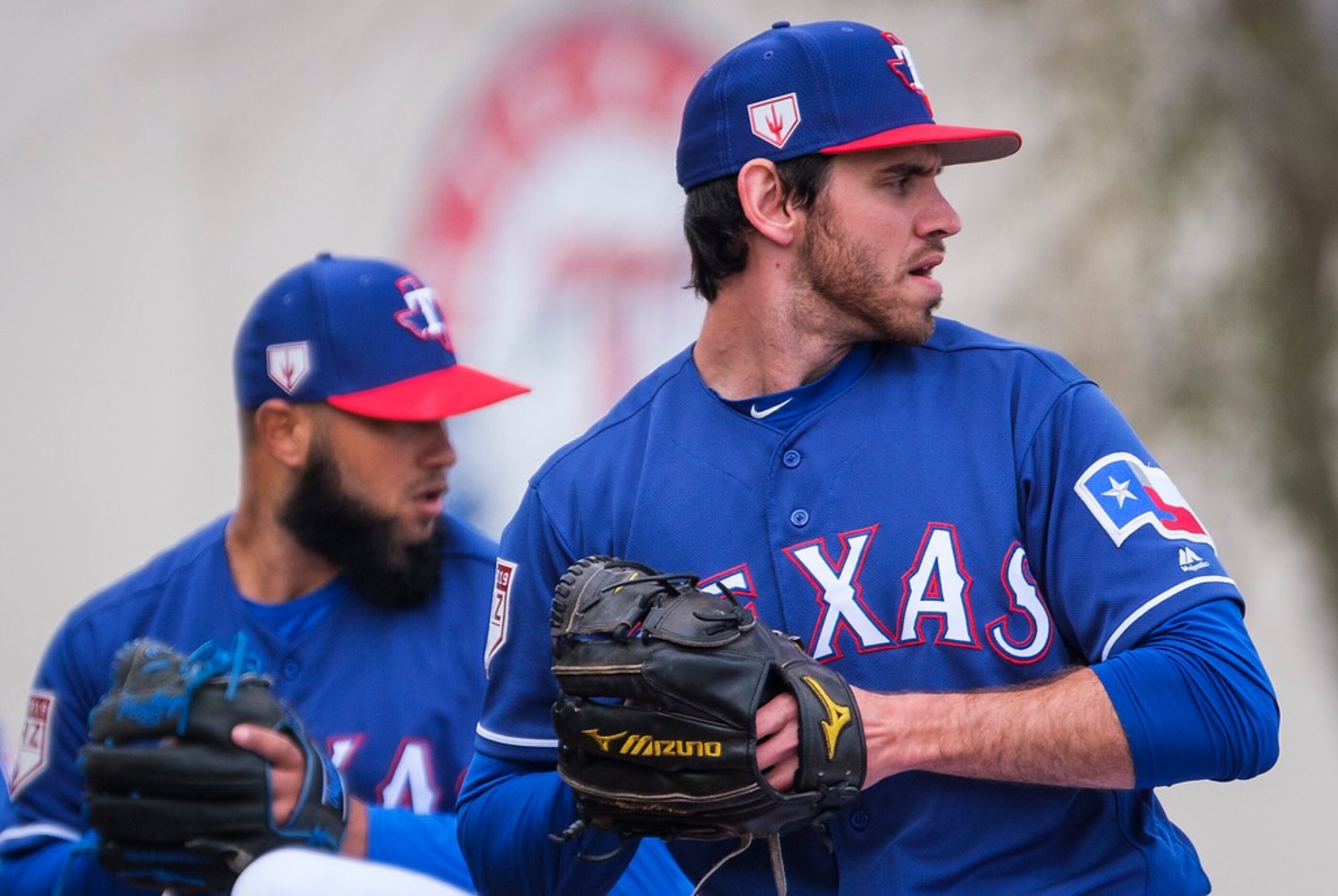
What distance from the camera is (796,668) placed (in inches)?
72.4

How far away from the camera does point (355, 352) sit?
3.07 m

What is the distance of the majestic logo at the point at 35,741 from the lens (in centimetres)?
281

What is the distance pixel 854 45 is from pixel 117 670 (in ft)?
4.19

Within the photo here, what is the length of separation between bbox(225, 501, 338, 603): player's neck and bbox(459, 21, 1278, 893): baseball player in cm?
85

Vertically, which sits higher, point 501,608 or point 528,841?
point 501,608

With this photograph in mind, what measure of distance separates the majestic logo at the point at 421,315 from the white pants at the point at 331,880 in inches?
74.9

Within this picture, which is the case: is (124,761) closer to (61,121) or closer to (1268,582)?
(61,121)

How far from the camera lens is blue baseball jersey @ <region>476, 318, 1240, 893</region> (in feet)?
6.35

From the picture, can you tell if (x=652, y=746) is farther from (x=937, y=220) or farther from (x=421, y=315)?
(x=421, y=315)

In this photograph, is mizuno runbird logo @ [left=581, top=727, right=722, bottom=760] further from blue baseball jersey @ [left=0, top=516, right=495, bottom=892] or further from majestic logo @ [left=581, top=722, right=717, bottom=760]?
blue baseball jersey @ [left=0, top=516, right=495, bottom=892]

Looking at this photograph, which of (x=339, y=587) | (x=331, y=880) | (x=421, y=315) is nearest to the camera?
(x=331, y=880)

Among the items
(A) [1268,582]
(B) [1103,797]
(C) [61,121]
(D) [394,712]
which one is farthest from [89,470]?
(B) [1103,797]


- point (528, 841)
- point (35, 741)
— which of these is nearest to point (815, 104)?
point (528, 841)

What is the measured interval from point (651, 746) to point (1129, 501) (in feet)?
1.96
